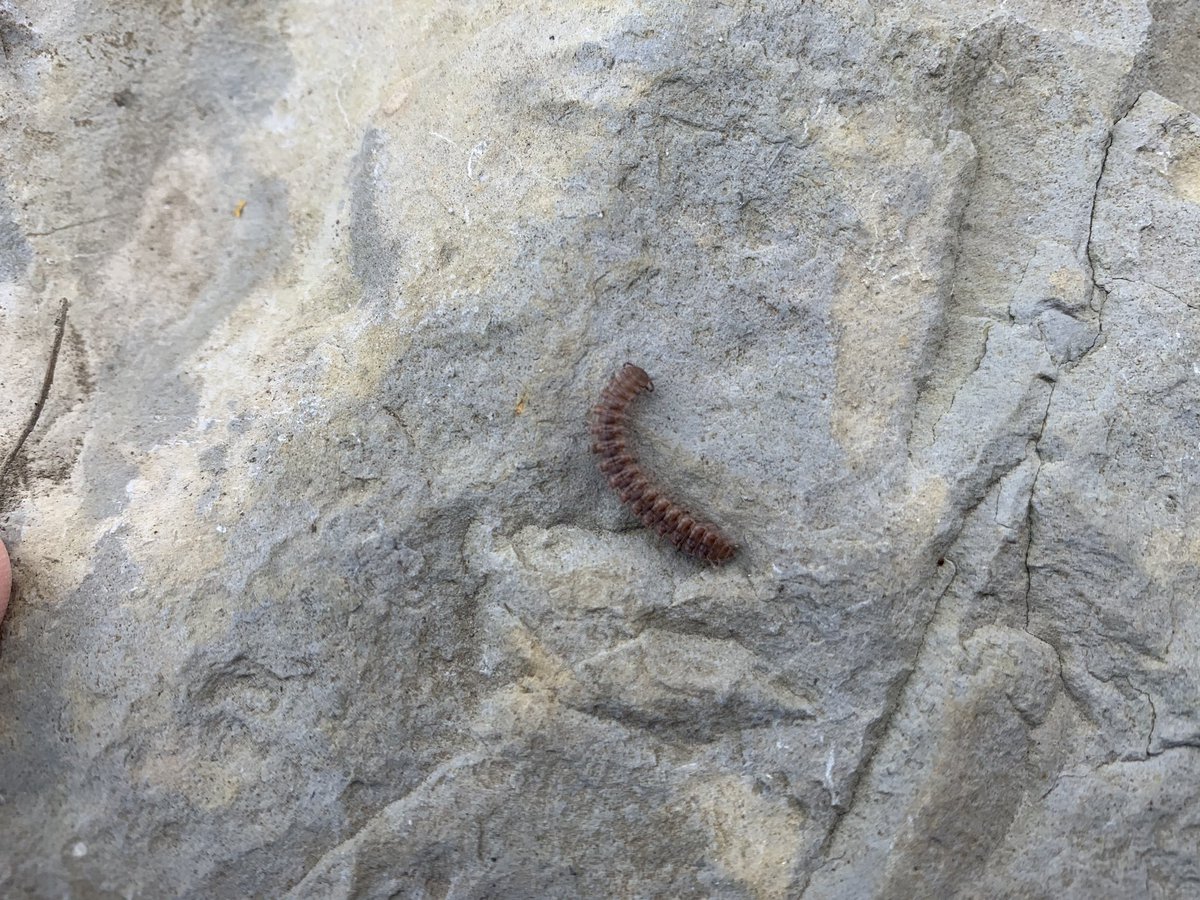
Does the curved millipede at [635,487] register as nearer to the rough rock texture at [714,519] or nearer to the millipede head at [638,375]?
the millipede head at [638,375]

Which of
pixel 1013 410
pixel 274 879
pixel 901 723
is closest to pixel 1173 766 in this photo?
pixel 901 723

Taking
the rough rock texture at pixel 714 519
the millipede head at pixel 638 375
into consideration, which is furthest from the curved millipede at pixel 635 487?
the rough rock texture at pixel 714 519

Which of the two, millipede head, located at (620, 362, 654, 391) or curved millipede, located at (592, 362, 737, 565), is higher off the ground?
millipede head, located at (620, 362, 654, 391)

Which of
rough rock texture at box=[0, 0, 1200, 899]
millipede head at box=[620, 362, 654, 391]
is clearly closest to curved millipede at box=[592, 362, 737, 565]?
millipede head at box=[620, 362, 654, 391]

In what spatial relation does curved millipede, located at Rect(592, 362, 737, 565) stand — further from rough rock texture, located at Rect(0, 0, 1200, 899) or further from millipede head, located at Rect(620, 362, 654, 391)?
rough rock texture, located at Rect(0, 0, 1200, 899)

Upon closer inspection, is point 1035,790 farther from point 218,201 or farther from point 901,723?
point 218,201
